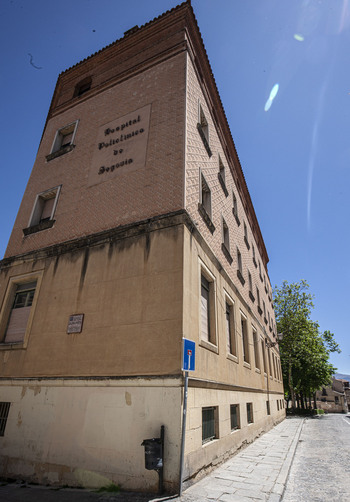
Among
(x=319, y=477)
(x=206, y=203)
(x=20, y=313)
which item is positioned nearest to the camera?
(x=319, y=477)

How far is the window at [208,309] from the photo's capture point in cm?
830

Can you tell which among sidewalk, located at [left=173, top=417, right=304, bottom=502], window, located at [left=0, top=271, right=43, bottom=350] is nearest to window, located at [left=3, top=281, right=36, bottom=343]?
window, located at [left=0, top=271, right=43, bottom=350]

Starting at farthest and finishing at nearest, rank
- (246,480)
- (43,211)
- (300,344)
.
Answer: (300,344) → (43,211) → (246,480)

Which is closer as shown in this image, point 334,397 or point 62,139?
point 62,139

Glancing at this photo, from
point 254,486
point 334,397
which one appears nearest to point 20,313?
point 254,486

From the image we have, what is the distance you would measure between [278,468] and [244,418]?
143 inches

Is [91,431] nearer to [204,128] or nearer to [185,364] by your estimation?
[185,364]

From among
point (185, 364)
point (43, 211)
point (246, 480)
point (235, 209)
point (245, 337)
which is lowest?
point (246, 480)

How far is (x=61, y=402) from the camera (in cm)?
679

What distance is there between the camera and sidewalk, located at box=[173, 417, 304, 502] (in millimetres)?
4930

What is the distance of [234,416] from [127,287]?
21.0ft

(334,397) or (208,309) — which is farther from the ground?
(208,309)

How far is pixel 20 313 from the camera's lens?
29.9ft

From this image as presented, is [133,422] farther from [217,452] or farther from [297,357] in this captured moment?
[297,357]
